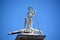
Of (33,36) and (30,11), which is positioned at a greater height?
(30,11)

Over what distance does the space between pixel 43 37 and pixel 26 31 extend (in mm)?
531

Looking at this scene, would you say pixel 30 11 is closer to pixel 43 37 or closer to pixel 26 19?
pixel 26 19

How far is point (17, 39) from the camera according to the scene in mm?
7078

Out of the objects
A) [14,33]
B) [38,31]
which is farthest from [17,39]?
[38,31]

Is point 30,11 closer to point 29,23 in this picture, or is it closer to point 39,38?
point 29,23

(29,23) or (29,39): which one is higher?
(29,23)

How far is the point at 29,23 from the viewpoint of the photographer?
23.5 feet

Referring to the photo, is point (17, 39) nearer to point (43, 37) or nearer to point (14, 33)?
point (14, 33)

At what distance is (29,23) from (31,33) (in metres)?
0.36

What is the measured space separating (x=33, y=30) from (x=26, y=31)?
200mm

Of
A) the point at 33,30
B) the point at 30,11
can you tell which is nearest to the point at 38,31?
the point at 33,30

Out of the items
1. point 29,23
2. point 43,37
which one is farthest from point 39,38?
point 29,23

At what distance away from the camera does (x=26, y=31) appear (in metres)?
7.06

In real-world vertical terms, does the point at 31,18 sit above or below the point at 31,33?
above
